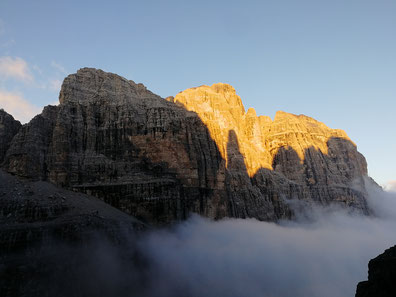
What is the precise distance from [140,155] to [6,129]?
28429 mm

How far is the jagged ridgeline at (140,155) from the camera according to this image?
60.7 meters

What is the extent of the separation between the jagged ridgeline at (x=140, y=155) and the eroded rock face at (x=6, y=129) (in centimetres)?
21

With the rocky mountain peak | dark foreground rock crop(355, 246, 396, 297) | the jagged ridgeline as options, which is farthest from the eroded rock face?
dark foreground rock crop(355, 246, 396, 297)

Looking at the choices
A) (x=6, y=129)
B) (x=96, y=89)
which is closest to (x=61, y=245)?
(x=6, y=129)

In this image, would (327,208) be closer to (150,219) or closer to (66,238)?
(150,219)

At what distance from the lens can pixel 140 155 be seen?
6900 cm

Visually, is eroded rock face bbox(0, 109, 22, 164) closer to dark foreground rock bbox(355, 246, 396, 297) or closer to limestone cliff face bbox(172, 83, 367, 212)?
limestone cliff face bbox(172, 83, 367, 212)

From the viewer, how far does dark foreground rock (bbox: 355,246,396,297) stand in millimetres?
11823

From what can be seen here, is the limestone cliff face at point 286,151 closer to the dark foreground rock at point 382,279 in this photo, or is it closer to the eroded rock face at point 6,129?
the eroded rock face at point 6,129

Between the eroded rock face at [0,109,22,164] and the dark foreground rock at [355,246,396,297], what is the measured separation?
67108 millimetres

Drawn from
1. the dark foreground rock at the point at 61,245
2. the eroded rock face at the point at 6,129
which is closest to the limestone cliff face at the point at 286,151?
the eroded rock face at the point at 6,129

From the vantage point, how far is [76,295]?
127 feet

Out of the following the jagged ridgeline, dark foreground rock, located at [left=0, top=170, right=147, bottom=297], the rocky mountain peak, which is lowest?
dark foreground rock, located at [left=0, top=170, right=147, bottom=297]

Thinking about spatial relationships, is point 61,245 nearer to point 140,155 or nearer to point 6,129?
point 140,155
